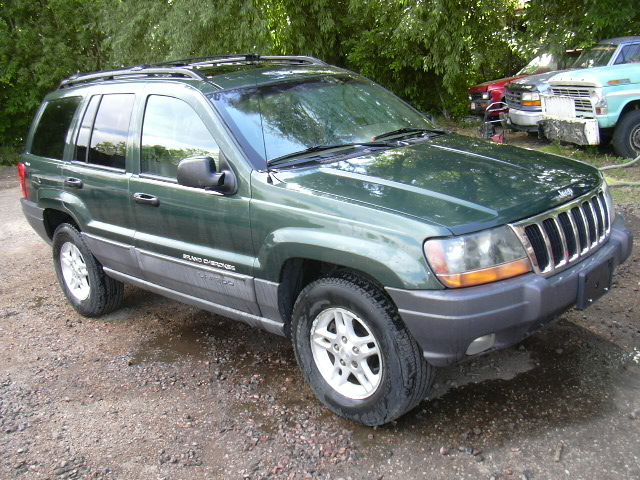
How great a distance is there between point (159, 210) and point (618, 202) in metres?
5.29

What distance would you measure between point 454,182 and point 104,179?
8.40 ft

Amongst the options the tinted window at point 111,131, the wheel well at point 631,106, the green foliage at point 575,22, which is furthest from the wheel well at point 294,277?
the green foliage at point 575,22

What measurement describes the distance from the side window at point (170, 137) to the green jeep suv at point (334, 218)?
12mm

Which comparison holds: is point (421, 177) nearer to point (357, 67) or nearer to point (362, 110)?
point (362, 110)

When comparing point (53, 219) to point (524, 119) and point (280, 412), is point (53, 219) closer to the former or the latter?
point (280, 412)

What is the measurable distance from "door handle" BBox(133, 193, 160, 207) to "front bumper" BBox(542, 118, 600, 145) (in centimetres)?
737

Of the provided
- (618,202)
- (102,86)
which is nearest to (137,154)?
(102,86)

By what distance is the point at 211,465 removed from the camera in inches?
132

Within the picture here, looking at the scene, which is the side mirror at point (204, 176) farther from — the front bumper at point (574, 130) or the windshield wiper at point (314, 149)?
the front bumper at point (574, 130)

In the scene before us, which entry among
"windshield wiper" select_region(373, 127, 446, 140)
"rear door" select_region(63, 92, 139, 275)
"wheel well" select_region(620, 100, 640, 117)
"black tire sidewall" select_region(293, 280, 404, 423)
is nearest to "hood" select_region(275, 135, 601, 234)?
"windshield wiper" select_region(373, 127, 446, 140)

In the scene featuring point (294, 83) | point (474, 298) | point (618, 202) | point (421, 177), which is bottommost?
point (618, 202)

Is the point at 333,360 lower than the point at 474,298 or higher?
lower

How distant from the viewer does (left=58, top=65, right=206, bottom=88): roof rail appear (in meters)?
4.34

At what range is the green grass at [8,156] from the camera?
16750 millimetres
